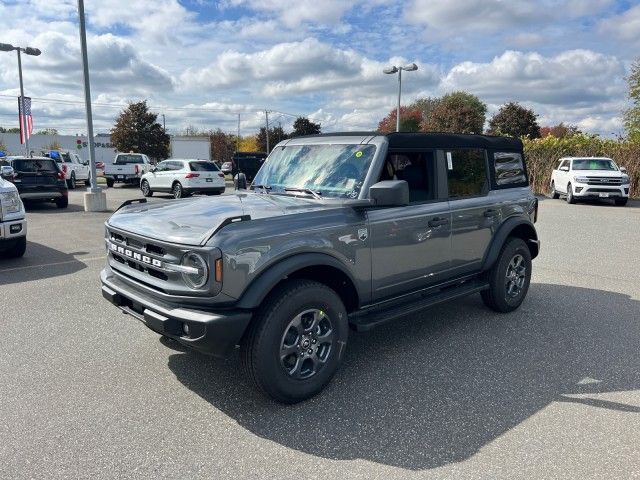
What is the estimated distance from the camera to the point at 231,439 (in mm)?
3029

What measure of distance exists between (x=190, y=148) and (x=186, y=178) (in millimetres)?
21746

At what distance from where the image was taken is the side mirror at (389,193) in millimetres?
3584

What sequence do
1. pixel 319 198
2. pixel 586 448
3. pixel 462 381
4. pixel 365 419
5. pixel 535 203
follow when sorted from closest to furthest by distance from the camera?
pixel 586 448, pixel 365 419, pixel 462 381, pixel 319 198, pixel 535 203

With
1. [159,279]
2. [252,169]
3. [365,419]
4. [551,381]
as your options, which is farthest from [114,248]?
[252,169]

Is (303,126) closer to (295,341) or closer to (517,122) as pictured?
(517,122)

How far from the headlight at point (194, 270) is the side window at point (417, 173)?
1.97 m

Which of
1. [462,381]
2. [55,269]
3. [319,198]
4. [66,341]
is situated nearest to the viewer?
[462,381]

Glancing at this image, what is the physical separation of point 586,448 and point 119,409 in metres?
2.95

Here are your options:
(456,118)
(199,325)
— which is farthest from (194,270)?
(456,118)

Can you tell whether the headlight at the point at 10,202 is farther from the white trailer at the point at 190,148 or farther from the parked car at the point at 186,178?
the white trailer at the point at 190,148

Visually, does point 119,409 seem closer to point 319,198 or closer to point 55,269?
point 319,198

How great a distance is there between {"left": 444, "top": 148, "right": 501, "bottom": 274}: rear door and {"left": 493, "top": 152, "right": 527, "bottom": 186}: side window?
0.22 m

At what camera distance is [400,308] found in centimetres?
409

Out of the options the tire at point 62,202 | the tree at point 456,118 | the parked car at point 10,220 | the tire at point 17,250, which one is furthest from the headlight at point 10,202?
the tree at point 456,118
